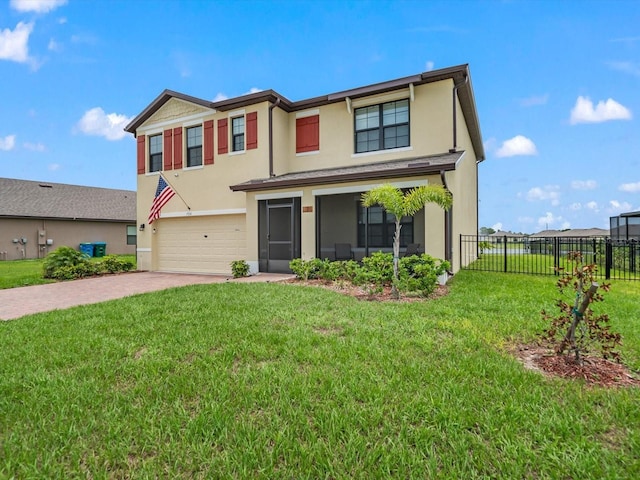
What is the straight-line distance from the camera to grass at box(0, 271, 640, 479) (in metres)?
2.31

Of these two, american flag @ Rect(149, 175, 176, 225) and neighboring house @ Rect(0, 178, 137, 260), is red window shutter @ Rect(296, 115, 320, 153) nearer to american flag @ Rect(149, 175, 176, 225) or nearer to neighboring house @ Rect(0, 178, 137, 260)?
american flag @ Rect(149, 175, 176, 225)

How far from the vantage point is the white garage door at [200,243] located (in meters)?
13.5

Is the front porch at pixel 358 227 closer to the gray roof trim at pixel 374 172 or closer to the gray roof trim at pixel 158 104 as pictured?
the gray roof trim at pixel 374 172

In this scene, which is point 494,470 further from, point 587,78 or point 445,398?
point 587,78

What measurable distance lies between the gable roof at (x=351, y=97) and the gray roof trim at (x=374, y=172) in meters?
2.42

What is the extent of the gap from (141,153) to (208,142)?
4.07m

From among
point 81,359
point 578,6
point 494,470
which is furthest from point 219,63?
point 494,470

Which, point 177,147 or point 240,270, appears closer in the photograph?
point 240,270

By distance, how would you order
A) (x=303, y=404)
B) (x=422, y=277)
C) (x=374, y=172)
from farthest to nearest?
(x=374, y=172) < (x=422, y=277) < (x=303, y=404)

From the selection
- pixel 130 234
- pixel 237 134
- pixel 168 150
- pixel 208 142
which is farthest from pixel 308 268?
pixel 130 234

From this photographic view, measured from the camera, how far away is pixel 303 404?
9.72ft

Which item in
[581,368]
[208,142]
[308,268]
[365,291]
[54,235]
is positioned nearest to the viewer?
[581,368]

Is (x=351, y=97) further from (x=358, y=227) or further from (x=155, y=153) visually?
(x=155, y=153)

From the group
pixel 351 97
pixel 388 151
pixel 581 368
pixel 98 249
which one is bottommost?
pixel 581 368
